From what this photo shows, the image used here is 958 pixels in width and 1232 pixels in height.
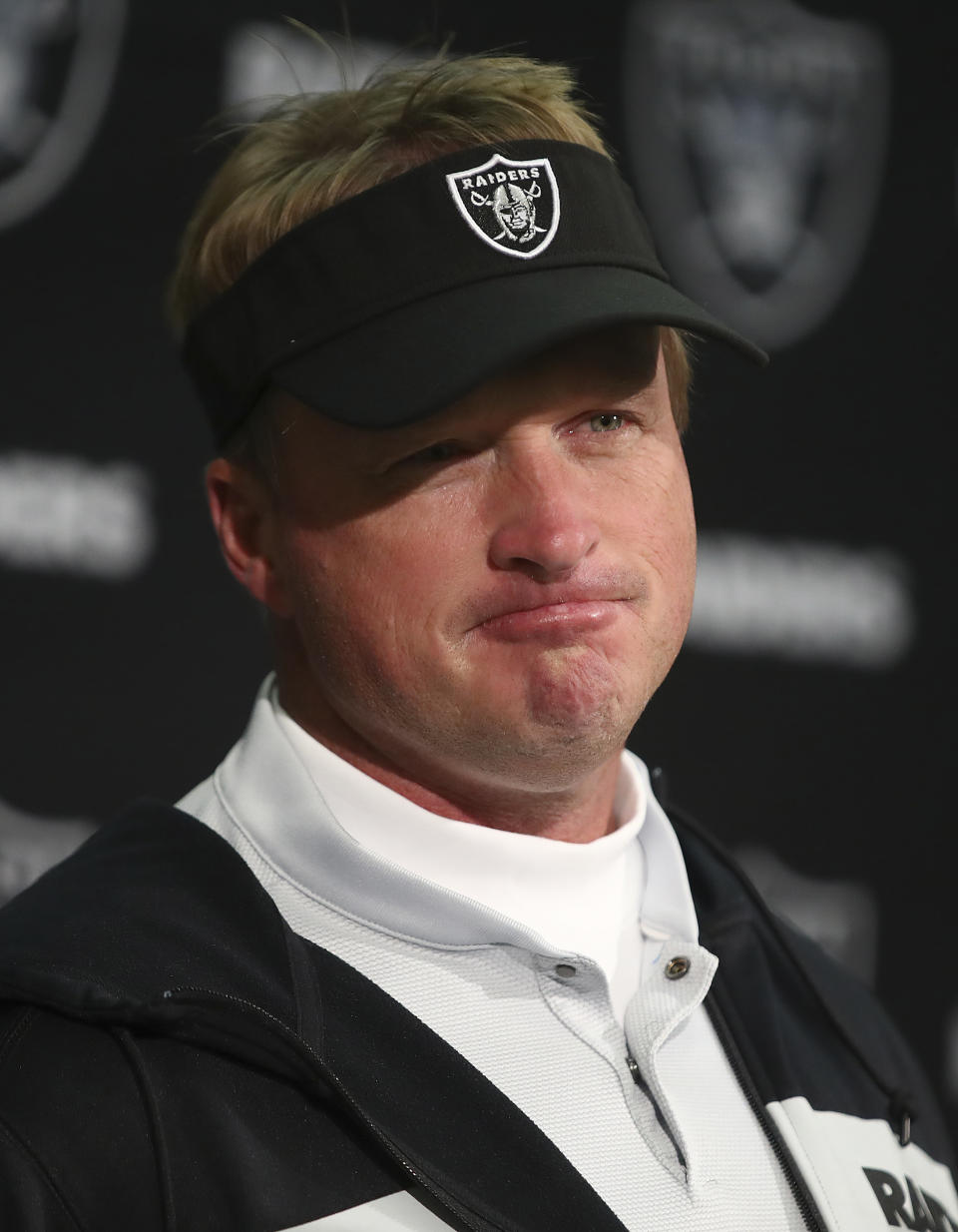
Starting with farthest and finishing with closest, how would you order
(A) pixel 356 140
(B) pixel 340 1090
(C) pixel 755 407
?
(C) pixel 755 407, (A) pixel 356 140, (B) pixel 340 1090

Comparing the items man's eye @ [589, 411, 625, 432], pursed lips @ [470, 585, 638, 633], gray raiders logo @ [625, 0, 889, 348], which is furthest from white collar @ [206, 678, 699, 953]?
gray raiders logo @ [625, 0, 889, 348]

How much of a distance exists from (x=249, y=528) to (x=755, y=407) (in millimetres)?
955

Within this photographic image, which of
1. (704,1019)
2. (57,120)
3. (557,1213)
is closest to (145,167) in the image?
(57,120)

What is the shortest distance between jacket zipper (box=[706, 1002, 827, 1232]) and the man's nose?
0.34 meters

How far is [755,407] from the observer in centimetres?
190

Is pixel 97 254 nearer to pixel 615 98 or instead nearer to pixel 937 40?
pixel 615 98

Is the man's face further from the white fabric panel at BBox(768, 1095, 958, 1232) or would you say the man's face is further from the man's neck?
the white fabric panel at BBox(768, 1095, 958, 1232)

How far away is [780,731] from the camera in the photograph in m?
1.89

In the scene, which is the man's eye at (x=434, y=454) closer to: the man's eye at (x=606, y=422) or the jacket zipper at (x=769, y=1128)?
the man's eye at (x=606, y=422)

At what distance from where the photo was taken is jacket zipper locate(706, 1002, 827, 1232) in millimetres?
982

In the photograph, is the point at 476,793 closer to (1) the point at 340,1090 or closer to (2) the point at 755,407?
(1) the point at 340,1090

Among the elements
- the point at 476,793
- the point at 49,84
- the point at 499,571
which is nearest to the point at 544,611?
the point at 499,571

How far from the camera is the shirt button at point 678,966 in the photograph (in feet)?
3.35

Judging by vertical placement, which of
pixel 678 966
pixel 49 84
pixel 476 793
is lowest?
pixel 678 966
